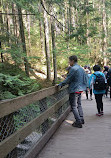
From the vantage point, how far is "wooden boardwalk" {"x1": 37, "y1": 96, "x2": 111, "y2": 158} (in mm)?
3424

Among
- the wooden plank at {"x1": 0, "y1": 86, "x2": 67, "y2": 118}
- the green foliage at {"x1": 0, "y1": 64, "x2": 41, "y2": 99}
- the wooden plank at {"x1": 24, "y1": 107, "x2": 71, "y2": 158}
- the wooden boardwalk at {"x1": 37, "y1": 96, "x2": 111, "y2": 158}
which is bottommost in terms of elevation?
the wooden boardwalk at {"x1": 37, "y1": 96, "x2": 111, "y2": 158}

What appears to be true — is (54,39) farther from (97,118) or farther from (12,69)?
(97,118)

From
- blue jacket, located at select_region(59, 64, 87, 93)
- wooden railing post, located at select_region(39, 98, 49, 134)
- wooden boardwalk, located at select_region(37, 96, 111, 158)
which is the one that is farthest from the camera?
blue jacket, located at select_region(59, 64, 87, 93)

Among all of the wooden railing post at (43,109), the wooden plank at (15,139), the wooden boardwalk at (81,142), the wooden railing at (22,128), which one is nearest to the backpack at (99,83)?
the wooden boardwalk at (81,142)

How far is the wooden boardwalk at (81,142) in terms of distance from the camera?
3424 millimetres

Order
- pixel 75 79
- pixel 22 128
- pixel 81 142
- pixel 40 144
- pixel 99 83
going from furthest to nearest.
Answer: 1. pixel 99 83
2. pixel 75 79
3. pixel 81 142
4. pixel 40 144
5. pixel 22 128

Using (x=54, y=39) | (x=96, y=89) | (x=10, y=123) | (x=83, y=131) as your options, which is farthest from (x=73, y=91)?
(x=54, y=39)

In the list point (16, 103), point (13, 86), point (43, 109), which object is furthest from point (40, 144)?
point (13, 86)

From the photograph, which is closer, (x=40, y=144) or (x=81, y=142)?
(x=40, y=144)

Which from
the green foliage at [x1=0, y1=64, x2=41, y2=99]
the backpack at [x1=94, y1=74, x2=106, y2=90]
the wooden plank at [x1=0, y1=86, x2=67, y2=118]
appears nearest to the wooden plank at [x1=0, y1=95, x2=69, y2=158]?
the wooden plank at [x1=0, y1=86, x2=67, y2=118]

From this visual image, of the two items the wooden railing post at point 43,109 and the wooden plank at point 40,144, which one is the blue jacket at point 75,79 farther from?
the wooden plank at point 40,144

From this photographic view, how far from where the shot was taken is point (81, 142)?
407 centimetres

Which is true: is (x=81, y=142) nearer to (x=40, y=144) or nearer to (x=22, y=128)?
(x=40, y=144)

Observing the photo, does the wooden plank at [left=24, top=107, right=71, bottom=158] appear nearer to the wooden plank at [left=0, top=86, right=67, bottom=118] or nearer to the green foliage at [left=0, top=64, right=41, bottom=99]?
the wooden plank at [left=0, top=86, right=67, bottom=118]
